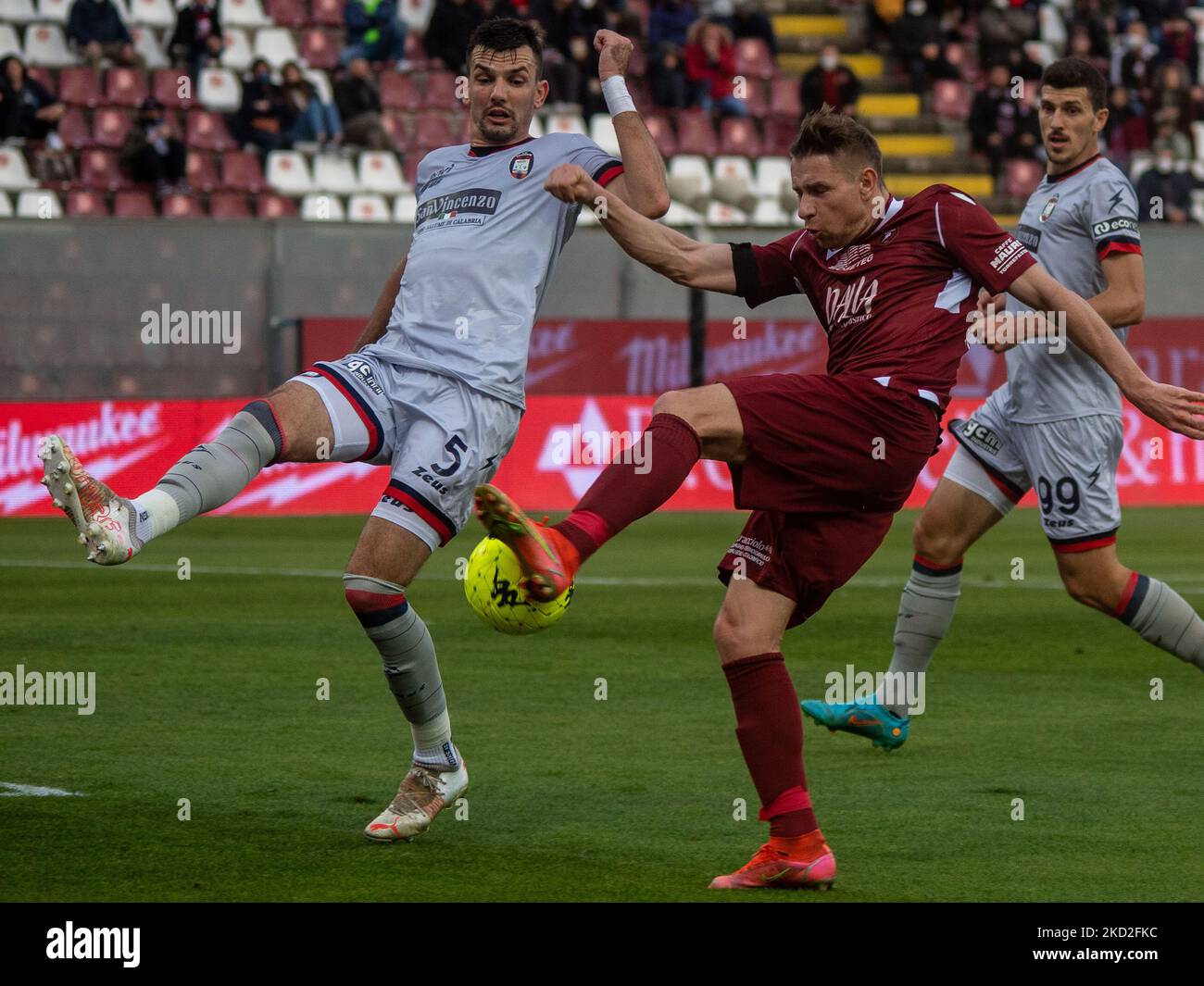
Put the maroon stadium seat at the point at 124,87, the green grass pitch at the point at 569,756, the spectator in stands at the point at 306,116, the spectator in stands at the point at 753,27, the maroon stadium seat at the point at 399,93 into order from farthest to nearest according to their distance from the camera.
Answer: the spectator in stands at the point at 753,27 < the maroon stadium seat at the point at 399,93 < the spectator in stands at the point at 306,116 < the maroon stadium seat at the point at 124,87 < the green grass pitch at the point at 569,756

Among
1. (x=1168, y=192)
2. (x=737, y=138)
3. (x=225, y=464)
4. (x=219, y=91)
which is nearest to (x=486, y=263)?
(x=225, y=464)

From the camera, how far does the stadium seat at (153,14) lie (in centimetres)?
2153

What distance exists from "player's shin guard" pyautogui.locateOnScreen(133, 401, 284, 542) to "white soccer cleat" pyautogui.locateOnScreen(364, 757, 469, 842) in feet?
3.48

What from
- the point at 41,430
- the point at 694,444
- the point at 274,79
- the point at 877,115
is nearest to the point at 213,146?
the point at 274,79

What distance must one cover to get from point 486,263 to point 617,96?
68 cm

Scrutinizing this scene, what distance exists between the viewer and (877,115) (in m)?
25.5

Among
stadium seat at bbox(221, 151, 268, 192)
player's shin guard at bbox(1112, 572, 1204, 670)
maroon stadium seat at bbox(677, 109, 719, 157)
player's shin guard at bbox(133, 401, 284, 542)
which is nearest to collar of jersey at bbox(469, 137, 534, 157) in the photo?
player's shin guard at bbox(133, 401, 284, 542)

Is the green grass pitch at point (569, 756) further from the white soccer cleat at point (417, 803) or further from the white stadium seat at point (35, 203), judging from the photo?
the white stadium seat at point (35, 203)

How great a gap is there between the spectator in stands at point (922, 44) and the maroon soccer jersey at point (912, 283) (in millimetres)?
20656

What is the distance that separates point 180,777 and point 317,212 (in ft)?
47.4

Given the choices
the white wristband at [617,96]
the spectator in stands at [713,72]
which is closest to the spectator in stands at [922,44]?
the spectator in stands at [713,72]

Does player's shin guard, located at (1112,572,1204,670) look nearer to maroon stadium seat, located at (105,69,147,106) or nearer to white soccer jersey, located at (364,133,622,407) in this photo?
white soccer jersey, located at (364,133,622,407)

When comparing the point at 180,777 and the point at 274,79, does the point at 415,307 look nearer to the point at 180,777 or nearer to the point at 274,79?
the point at 180,777

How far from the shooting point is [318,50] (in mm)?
Answer: 22281
